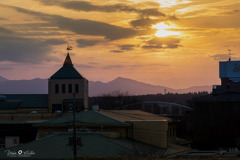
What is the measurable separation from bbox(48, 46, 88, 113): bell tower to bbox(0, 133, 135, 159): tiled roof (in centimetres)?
6277

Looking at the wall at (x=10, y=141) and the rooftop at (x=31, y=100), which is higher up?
the rooftop at (x=31, y=100)

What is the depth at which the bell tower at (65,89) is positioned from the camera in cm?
11056

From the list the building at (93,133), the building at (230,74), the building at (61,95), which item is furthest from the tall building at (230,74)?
the building at (93,133)

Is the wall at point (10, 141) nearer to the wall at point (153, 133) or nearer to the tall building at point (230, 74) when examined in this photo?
the wall at point (153, 133)

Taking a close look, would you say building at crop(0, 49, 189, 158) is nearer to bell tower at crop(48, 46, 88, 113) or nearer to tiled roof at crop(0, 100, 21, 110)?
tiled roof at crop(0, 100, 21, 110)

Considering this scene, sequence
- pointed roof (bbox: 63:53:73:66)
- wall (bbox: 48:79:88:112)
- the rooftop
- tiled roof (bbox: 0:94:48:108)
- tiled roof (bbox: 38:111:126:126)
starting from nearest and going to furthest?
tiled roof (bbox: 38:111:126:126) → the rooftop → tiled roof (bbox: 0:94:48:108) → wall (bbox: 48:79:88:112) → pointed roof (bbox: 63:53:73:66)

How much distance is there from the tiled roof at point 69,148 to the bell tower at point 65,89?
6277 centimetres

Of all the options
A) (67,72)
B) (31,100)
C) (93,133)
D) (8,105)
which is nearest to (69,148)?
(93,133)

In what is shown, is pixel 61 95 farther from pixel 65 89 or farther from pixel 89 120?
pixel 89 120

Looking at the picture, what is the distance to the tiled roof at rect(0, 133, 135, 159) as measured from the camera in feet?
138

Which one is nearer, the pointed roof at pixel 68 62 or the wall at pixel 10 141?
the wall at pixel 10 141

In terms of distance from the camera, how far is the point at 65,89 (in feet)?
366

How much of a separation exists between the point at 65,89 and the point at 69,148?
68.2 metres

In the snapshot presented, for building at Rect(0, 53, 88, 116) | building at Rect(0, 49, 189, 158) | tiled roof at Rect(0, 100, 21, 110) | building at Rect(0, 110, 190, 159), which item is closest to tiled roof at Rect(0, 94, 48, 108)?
building at Rect(0, 53, 88, 116)
